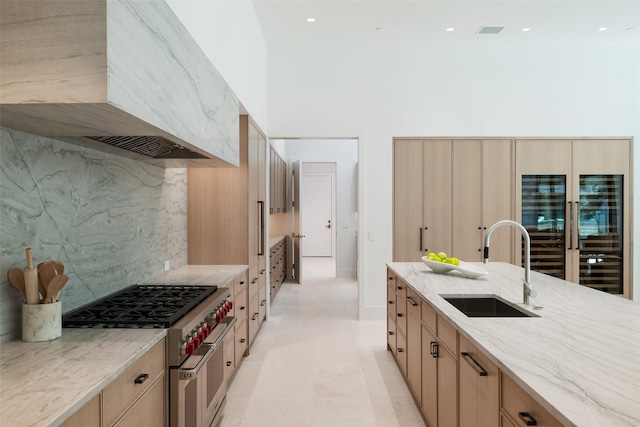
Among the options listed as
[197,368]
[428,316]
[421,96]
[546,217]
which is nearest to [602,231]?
[546,217]

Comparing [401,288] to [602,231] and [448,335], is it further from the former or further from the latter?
[602,231]

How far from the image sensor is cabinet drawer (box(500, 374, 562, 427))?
1131 millimetres

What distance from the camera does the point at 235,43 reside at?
3.34 metres

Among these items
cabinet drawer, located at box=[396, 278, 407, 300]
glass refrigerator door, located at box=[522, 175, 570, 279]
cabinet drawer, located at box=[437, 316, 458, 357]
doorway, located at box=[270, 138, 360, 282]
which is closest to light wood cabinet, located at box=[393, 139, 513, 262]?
glass refrigerator door, located at box=[522, 175, 570, 279]

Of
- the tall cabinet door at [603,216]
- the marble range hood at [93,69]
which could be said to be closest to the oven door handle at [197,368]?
the marble range hood at [93,69]

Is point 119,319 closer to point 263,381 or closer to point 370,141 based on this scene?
point 263,381

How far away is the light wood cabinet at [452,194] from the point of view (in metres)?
4.94

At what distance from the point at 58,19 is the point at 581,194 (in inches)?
221

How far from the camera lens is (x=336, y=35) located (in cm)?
470

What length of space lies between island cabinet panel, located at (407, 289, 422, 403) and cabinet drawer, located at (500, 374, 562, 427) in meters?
1.14

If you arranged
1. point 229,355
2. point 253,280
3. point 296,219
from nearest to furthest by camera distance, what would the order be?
point 229,355 → point 253,280 → point 296,219

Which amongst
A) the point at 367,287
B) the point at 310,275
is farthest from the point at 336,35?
the point at 310,275

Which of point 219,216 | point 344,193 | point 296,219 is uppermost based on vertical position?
point 344,193

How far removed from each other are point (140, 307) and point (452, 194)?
3971 millimetres
